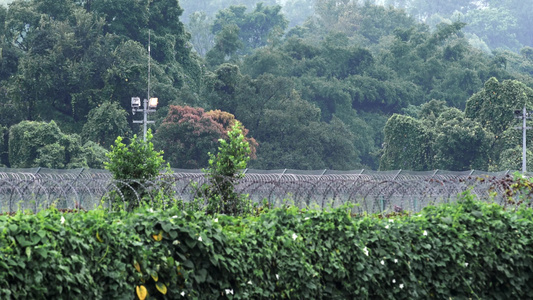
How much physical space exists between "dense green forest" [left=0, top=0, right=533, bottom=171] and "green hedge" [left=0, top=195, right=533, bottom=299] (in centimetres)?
3174

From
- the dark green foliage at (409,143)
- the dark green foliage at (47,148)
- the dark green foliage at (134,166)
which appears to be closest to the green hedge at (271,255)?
the dark green foliage at (134,166)

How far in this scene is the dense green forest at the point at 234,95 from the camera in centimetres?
4316

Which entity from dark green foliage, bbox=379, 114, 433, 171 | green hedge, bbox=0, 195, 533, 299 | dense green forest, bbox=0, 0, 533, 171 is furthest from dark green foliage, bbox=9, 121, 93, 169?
green hedge, bbox=0, 195, 533, 299

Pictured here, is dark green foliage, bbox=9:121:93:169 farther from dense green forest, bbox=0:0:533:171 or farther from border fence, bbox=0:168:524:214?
border fence, bbox=0:168:524:214

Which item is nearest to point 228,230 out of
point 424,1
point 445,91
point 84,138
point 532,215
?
point 532,215

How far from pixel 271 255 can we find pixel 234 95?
43.9 meters

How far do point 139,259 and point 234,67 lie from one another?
4497 centimetres

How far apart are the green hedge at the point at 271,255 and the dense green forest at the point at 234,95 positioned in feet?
104

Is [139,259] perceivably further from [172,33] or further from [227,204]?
[172,33]

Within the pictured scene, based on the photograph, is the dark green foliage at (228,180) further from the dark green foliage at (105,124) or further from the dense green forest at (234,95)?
the dark green foliage at (105,124)

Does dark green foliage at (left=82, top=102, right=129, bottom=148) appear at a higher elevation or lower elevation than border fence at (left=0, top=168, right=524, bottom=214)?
higher

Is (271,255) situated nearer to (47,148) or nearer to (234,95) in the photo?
(47,148)

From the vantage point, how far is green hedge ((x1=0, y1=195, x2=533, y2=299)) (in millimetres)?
4941

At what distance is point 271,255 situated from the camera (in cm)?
621
